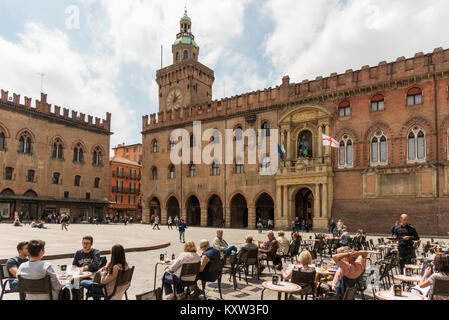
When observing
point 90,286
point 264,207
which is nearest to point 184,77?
point 264,207

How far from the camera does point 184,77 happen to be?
46.5m

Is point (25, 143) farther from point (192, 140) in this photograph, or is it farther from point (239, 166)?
point (239, 166)

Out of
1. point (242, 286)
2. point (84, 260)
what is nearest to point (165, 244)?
point (242, 286)

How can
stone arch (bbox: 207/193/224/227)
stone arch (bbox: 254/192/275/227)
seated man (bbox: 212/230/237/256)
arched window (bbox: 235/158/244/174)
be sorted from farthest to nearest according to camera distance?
stone arch (bbox: 207/193/224/227) → stone arch (bbox: 254/192/275/227) → arched window (bbox: 235/158/244/174) → seated man (bbox: 212/230/237/256)

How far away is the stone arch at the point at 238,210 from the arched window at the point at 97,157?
2147 centimetres

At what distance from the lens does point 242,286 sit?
8758mm

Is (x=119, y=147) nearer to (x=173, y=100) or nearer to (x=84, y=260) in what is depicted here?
(x=173, y=100)

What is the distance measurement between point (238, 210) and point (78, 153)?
22681 mm

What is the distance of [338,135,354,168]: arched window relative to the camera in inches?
1159

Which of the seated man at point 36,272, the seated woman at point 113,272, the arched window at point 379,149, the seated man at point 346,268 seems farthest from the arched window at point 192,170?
the seated man at point 36,272

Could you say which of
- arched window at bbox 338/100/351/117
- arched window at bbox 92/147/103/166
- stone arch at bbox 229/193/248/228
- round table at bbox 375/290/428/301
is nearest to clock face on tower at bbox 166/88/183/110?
arched window at bbox 92/147/103/166

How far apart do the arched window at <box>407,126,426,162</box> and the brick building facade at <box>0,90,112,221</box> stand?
120ft

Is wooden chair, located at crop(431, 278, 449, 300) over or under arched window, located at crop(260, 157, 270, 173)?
under

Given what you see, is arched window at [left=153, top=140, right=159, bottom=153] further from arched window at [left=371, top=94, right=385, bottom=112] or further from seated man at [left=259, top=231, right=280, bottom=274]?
seated man at [left=259, top=231, right=280, bottom=274]
